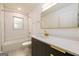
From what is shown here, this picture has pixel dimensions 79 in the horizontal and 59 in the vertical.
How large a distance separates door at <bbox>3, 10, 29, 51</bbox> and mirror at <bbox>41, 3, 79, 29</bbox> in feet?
1.59

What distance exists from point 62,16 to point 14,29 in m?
0.81

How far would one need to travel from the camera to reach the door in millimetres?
1659

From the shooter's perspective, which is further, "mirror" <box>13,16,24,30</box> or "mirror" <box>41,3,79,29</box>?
"mirror" <box>13,16,24,30</box>

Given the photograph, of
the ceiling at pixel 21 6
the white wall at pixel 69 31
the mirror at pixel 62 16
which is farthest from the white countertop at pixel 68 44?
the ceiling at pixel 21 6

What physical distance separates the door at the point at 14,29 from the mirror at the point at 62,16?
0.49 metres

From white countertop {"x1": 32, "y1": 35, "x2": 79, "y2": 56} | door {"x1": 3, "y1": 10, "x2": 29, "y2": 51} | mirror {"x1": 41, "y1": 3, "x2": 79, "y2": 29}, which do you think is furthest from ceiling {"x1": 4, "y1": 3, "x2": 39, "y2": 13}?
white countertop {"x1": 32, "y1": 35, "x2": 79, "y2": 56}

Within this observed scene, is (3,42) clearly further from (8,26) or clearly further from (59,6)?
(59,6)

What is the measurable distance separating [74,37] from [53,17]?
0.62 metres

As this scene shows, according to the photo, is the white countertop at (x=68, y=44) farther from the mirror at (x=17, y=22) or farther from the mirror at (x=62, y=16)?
the mirror at (x=17, y=22)

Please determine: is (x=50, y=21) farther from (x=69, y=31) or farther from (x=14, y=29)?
(x=14, y=29)

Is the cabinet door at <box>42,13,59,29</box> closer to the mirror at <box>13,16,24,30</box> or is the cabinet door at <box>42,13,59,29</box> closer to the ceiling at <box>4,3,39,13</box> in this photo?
the ceiling at <box>4,3,39,13</box>

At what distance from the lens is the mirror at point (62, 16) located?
1.27 meters

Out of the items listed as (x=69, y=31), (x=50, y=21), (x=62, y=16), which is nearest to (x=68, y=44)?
(x=69, y=31)

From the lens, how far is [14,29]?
1657 mm
